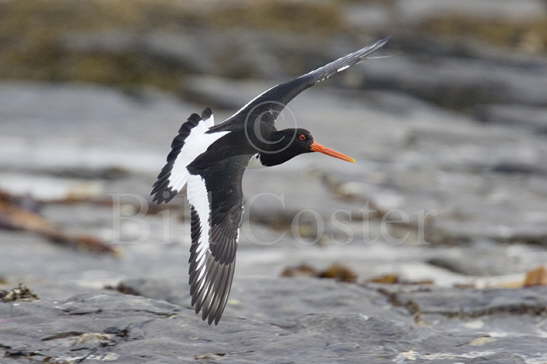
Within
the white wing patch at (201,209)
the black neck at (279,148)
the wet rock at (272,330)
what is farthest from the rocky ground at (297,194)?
the black neck at (279,148)

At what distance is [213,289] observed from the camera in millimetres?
4871

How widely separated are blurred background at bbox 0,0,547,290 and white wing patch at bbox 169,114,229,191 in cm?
79

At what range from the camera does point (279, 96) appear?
20.9 ft

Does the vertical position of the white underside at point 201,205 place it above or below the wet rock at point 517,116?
below

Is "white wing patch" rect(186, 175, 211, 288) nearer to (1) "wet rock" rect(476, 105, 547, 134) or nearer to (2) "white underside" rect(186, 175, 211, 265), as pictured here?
(2) "white underside" rect(186, 175, 211, 265)

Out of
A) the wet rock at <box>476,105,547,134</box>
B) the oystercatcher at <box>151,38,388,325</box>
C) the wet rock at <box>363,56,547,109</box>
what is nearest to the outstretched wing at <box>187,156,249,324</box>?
the oystercatcher at <box>151,38,388,325</box>

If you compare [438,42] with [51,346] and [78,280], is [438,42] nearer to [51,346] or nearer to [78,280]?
[78,280]

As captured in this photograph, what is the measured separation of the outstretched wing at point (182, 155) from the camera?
5.53 metres

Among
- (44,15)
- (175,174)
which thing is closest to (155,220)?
(175,174)

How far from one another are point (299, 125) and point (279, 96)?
7988 mm

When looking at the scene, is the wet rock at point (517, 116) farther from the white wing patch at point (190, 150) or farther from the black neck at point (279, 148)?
the white wing patch at point (190, 150)

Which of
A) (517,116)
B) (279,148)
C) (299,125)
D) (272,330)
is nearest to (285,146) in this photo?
(279,148)

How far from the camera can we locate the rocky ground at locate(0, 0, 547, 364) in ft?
16.0

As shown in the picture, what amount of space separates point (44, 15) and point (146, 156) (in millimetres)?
7640
